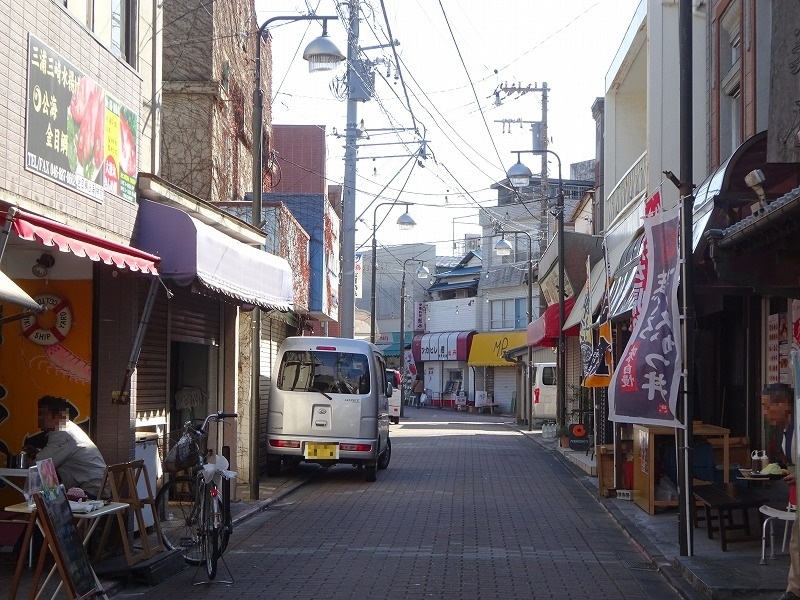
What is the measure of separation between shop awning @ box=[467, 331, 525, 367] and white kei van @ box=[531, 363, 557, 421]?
1622 cm

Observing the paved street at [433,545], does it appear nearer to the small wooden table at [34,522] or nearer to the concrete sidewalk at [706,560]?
the concrete sidewalk at [706,560]

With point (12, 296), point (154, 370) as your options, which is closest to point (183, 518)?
point (154, 370)

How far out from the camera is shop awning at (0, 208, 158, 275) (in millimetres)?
6754

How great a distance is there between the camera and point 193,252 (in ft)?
33.9

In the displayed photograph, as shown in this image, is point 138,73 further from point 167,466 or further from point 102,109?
point 167,466

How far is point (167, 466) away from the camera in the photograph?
384 inches

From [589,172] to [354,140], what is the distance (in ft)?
123

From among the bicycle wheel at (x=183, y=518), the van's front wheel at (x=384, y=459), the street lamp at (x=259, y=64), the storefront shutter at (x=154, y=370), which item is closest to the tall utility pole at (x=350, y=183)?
the van's front wheel at (x=384, y=459)

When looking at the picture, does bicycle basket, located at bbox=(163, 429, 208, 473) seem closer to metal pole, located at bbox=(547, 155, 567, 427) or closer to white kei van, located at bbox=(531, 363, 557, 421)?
metal pole, located at bbox=(547, 155, 567, 427)

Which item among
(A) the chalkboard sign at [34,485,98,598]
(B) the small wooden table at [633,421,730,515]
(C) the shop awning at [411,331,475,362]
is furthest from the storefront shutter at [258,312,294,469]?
(C) the shop awning at [411,331,475,362]

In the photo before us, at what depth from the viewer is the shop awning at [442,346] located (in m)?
63.7

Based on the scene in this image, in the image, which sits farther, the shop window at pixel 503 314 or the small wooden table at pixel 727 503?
the shop window at pixel 503 314

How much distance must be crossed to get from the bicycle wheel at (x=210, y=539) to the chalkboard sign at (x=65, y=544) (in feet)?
5.84

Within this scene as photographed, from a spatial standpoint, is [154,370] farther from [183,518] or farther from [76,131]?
[76,131]
